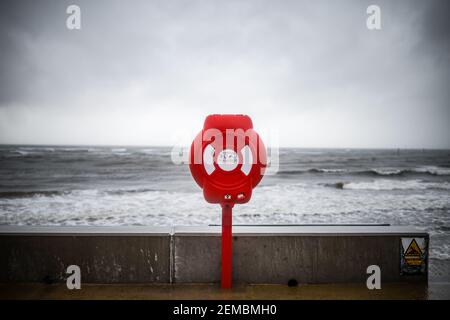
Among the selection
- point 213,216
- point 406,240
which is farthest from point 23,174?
point 406,240

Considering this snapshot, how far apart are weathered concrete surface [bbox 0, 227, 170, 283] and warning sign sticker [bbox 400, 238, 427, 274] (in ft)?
5.97

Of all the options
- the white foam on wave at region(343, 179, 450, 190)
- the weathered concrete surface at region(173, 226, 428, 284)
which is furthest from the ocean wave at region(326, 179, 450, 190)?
the weathered concrete surface at region(173, 226, 428, 284)

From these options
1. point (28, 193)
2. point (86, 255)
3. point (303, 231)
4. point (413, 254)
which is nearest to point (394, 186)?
point (413, 254)

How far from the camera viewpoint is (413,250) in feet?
8.11

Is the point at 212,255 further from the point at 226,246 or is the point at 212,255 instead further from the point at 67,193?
the point at 67,193

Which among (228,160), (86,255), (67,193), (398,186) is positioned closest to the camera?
(228,160)

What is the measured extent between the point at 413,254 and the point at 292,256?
0.93 meters

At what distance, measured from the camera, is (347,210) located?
758 centimetres

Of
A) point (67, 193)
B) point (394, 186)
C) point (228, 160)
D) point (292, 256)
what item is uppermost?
point (228, 160)

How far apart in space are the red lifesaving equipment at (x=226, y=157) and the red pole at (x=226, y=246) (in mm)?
71

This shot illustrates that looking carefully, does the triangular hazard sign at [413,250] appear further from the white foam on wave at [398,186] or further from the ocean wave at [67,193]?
the white foam on wave at [398,186]

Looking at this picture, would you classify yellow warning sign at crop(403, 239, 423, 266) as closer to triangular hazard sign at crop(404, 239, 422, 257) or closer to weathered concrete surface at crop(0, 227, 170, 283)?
triangular hazard sign at crop(404, 239, 422, 257)
